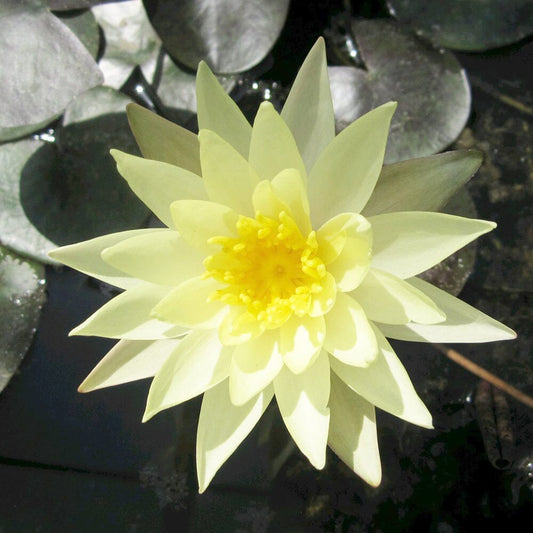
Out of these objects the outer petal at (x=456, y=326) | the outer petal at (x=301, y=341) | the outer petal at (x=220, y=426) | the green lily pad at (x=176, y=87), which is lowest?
the outer petal at (x=220, y=426)

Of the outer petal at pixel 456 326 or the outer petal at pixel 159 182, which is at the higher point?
the outer petal at pixel 159 182

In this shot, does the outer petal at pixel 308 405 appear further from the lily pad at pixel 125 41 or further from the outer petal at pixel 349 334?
the lily pad at pixel 125 41

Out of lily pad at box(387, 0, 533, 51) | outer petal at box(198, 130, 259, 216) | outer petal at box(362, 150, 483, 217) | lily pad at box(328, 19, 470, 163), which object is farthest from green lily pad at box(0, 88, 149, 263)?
lily pad at box(387, 0, 533, 51)

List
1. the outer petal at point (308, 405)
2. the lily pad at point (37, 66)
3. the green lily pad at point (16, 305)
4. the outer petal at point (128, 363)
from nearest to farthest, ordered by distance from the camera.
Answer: the outer petal at point (308, 405) → the outer petal at point (128, 363) → the lily pad at point (37, 66) → the green lily pad at point (16, 305)

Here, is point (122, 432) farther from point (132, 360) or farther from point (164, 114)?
point (164, 114)

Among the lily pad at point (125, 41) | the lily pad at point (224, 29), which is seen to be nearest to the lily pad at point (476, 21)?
the lily pad at point (224, 29)

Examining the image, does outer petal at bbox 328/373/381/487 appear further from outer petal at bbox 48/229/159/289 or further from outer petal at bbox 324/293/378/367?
outer petal at bbox 48/229/159/289

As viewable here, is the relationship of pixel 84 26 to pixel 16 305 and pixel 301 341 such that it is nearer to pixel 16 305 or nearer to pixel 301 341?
pixel 16 305
